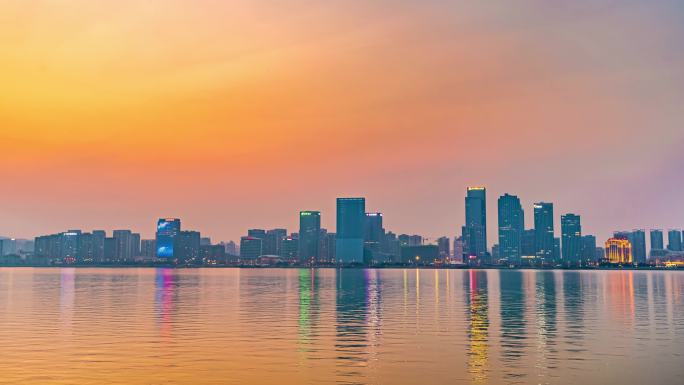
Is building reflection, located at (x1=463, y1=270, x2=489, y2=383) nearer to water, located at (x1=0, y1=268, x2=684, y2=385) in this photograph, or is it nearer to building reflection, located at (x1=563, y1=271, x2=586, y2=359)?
water, located at (x1=0, y1=268, x2=684, y2=385)

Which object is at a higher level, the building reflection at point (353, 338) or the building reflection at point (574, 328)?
the building reflection at point (353, 338)

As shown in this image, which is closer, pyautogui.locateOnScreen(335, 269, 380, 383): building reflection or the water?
the water

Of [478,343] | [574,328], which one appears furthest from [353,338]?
[574,328]

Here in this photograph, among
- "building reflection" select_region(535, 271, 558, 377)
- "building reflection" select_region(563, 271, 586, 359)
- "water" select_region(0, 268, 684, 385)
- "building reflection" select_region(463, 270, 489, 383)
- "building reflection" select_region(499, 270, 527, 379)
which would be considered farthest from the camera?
"building reflection" select_region(563, 271, 586, 359)

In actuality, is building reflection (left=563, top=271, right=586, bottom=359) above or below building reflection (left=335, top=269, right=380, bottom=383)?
below

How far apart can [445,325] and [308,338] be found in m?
16.9

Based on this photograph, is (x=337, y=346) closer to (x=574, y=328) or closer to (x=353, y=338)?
(x=353, y=338)

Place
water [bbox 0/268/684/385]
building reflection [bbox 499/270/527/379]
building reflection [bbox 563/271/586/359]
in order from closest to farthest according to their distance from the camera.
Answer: water [bbox 0/268/684/385]
building reflection [bbox 499/270/527/379]
building reflection [bbox 563/271/586/359]

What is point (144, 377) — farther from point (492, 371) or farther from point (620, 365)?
point (620, 365)

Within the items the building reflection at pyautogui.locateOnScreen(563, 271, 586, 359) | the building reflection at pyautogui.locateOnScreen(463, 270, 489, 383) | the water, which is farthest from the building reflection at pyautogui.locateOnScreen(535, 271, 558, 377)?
the building reflection at pyautogui.locateOnScreen(463, 270, 489, 383)

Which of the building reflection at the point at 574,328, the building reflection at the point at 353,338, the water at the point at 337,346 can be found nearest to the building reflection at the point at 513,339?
the water at the point at 337,346

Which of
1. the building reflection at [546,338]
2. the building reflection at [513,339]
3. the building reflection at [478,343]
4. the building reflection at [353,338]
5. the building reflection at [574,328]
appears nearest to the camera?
the building reflection at [478,343]

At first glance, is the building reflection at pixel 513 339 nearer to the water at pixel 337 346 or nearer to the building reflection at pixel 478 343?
the water at pixel 337 346

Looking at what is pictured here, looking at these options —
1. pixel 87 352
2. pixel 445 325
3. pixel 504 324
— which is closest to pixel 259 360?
pixel 87 352
